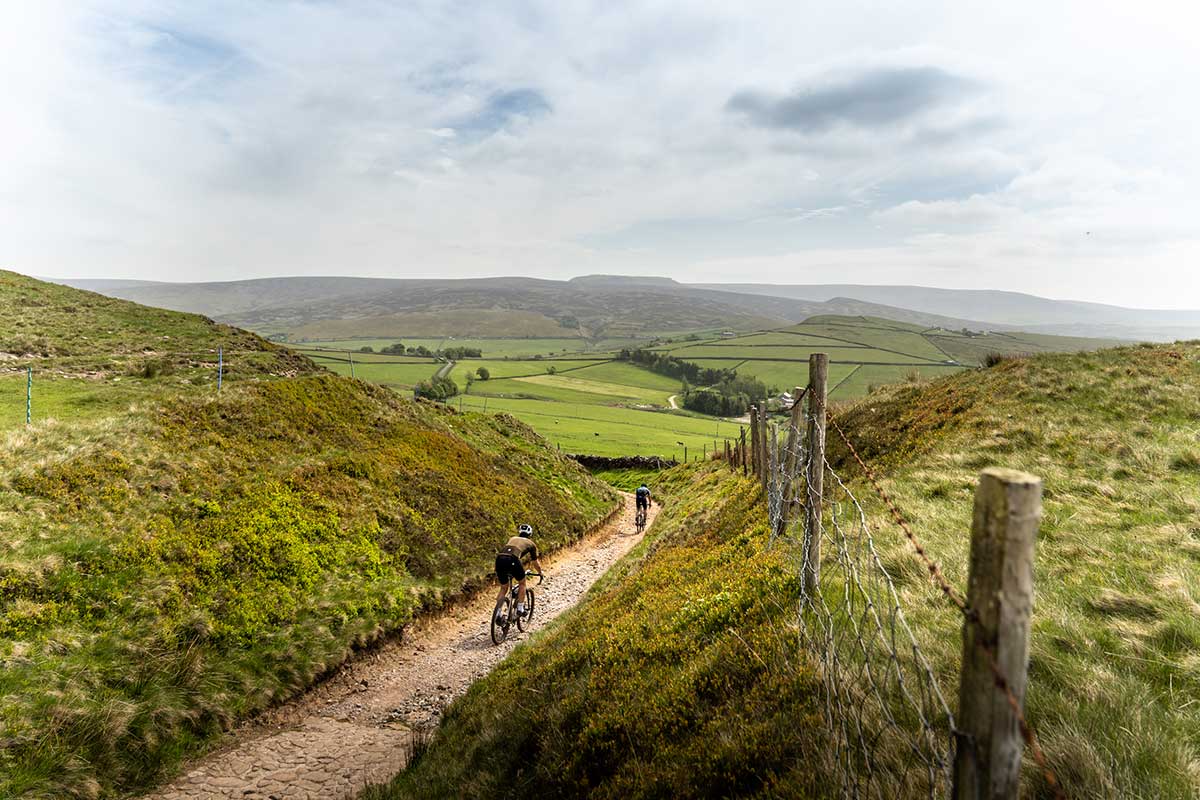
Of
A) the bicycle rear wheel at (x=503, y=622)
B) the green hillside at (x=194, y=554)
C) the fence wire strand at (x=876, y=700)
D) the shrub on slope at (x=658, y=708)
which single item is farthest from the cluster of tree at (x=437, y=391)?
the fence wire strand at (x=876, y=700)

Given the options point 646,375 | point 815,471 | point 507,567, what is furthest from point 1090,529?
point 646,375

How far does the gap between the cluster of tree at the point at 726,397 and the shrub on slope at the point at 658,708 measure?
106009mm

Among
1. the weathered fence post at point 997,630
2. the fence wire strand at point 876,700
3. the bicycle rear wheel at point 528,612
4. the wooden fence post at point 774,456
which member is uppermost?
the weathered fence post at point 997,630

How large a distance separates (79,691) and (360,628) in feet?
17.2

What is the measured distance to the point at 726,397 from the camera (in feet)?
395

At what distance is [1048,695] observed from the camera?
446cm

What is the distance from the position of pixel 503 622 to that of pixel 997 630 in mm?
13858

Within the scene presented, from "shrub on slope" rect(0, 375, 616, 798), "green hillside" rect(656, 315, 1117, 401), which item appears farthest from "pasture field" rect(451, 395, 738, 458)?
"shrub on slope" rect(0, 375, 616, 798)

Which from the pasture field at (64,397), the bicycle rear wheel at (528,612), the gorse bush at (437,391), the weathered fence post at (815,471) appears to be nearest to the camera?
the weathered fence post at (815,471)

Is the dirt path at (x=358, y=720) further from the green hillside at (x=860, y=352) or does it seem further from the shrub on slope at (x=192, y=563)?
the green hillside at (x=860, y=352)

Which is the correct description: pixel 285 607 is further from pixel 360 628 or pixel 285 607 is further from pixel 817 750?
pixel 817 750

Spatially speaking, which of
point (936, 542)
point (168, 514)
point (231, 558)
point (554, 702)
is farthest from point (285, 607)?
point (936, 542)

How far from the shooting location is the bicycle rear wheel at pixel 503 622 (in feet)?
46.4

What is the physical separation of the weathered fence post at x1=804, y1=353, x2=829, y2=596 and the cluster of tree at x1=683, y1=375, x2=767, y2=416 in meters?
106
